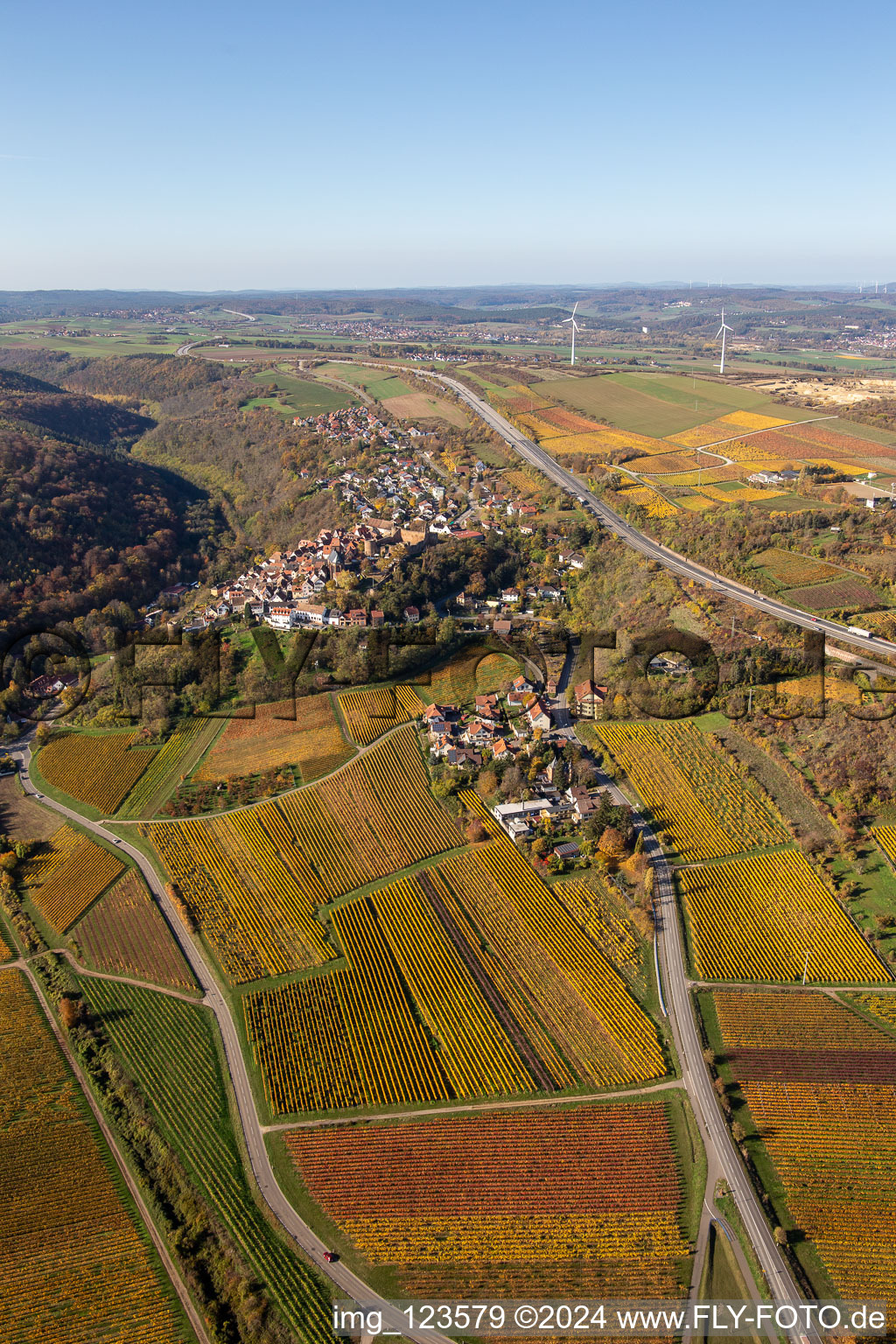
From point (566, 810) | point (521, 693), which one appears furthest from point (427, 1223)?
point (521, 693)

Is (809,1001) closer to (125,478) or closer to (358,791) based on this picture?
(358,791)

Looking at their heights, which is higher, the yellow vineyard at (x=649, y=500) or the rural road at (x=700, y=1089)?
the yellow vineyard at (x=649, y=500)

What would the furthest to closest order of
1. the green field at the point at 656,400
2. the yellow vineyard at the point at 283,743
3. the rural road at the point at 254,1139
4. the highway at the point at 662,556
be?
the green field at the point at 656,400, the highway at the point at 662,556, the yellow vineyard at the point at 283,743, the rural road at the point at 254,1139

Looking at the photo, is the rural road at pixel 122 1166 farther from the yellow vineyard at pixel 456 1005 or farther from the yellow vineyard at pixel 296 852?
the yellow vineyard at pixel 296 852

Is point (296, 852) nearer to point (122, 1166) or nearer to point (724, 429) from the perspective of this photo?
point (122, 1166)

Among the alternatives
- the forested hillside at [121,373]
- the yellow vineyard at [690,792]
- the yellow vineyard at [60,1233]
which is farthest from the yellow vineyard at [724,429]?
the forested hillside at [121,373]

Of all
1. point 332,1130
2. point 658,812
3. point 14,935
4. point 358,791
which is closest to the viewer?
point 332,1130

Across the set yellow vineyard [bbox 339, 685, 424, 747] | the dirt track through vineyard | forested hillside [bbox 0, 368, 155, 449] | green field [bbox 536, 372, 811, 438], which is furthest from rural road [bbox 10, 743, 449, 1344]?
green field [bbox 536, 372, 811, 438]
